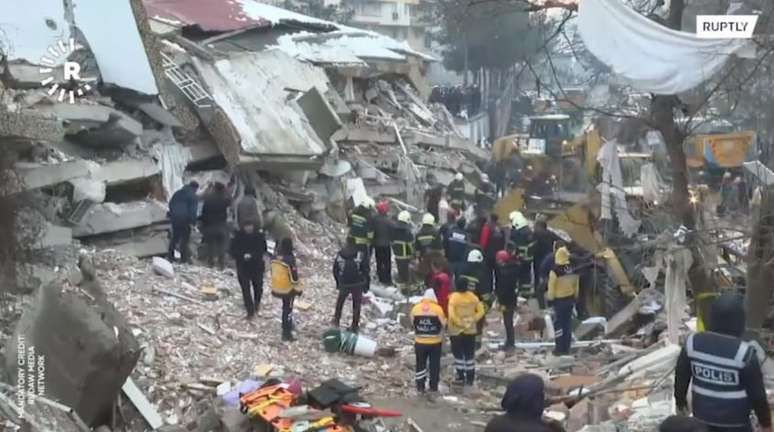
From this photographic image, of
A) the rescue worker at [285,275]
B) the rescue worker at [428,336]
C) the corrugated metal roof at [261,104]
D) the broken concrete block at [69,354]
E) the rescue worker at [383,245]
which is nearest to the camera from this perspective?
the broken concrete block at [69,354]

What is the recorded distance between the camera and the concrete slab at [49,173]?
12.3 metres

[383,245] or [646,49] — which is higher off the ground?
[646,49]

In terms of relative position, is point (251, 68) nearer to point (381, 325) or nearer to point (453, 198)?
point (453, 198)

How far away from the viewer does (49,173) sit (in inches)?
514

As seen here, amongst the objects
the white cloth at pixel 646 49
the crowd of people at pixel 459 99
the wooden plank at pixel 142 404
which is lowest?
the wooden plank at pixel 142 404

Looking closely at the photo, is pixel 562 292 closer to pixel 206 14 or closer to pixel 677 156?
pixel 677 156

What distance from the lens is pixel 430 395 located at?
11.0 meters

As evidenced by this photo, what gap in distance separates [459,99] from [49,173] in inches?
1166

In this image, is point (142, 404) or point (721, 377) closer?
point (721, 377)

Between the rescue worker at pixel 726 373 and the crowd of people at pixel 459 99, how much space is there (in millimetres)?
32076

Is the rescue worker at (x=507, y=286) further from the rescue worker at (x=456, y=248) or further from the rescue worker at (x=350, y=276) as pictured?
the rescue worker at (x=456, y=248)

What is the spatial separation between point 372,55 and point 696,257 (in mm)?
18597

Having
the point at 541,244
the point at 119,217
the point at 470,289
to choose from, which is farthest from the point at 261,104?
the point at 470,289

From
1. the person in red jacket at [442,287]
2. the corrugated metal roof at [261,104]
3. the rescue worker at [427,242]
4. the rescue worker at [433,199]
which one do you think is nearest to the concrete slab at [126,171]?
the corrugated metal roof at [261,104]
